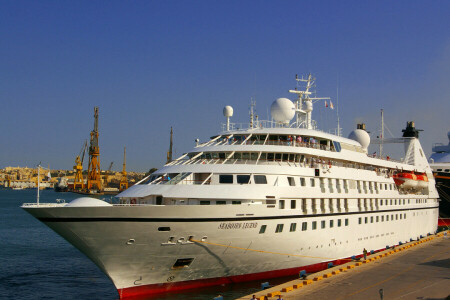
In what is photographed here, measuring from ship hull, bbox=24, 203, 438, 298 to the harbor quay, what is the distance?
6.98 feet

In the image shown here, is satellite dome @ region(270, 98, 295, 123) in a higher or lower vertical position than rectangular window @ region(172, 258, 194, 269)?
higher

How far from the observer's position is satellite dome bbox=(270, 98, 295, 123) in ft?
96.2

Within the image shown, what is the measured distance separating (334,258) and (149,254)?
1221 cm

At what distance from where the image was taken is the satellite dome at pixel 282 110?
29.3 metres

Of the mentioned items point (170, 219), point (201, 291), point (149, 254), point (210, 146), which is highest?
point (210, 146)

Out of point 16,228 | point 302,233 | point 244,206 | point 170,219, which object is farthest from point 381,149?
point 16,228

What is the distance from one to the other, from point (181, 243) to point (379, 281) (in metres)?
9.36

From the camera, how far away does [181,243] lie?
19.1 meters

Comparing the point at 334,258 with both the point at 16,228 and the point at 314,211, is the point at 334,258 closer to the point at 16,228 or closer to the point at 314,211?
the point at 314,211

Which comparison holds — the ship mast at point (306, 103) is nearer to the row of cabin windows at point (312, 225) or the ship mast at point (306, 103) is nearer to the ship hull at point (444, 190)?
the row of cabin windows at point (312, 225)

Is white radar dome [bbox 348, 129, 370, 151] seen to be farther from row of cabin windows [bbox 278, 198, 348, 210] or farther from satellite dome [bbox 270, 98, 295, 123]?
row of cabin windows [bbox 278, 198, 348, 210]

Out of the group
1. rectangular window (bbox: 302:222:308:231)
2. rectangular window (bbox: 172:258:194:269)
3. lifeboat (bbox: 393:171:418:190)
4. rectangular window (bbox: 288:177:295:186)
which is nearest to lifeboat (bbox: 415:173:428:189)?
lifeboat (bbox: 393:171:418:190)

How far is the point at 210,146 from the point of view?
2528cm

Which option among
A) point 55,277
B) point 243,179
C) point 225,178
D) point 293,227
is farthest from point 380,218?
point 55,277
